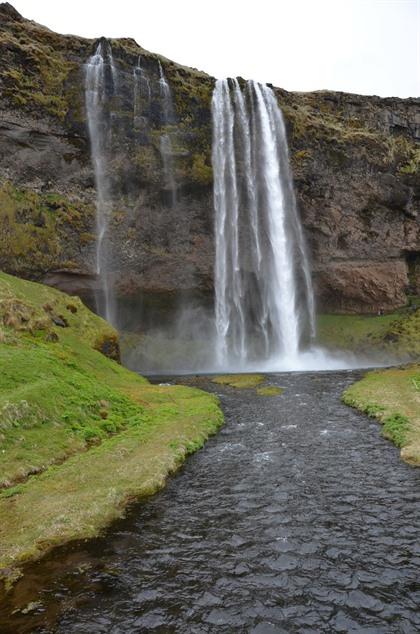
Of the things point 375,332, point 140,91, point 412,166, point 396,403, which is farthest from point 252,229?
point 396,403

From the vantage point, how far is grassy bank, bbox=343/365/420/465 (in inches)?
766

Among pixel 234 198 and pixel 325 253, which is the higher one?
pixel 234 198

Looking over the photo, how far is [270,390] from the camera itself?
34156mm

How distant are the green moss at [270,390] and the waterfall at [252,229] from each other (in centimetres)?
2206

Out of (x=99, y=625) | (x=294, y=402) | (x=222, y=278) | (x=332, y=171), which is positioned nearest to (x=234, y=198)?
(x=222, y=278)

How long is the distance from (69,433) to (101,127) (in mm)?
44811

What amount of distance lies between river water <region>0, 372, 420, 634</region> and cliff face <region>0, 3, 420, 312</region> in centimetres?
4218

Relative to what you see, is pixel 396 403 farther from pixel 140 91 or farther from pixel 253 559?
pixel 140 91

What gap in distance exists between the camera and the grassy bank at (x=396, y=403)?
19.5 meters

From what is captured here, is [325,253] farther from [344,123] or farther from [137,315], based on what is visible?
[137,315]

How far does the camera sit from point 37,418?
747 inches

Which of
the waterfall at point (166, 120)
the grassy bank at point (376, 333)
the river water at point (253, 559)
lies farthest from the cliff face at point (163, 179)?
the river water at point (253, 559)

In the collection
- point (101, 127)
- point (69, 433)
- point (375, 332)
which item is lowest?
point (69, 433)

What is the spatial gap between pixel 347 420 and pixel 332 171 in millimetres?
48886
